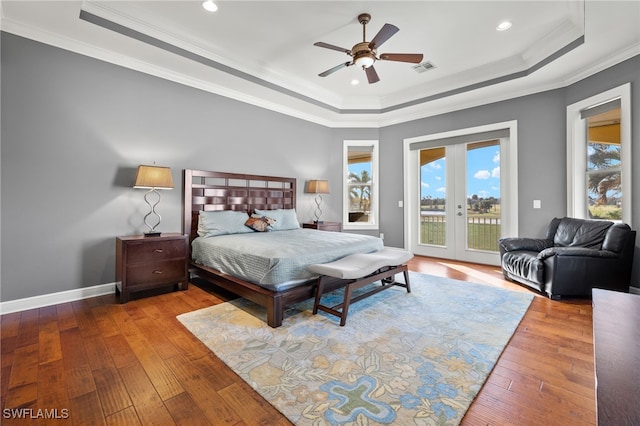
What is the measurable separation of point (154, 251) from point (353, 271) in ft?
7.58

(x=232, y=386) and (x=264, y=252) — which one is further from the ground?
(x=264, y=252)

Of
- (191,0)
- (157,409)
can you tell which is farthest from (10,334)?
(191,0)

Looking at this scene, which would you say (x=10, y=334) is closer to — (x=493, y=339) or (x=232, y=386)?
(x=232, y=386)

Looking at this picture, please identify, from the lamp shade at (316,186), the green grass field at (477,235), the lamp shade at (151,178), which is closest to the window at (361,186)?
the lamp shade at (316,186)

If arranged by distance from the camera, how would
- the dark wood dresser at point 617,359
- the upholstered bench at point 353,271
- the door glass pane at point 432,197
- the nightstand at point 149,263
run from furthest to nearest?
the door glass pane at point 432,197, the nightstand at point 149,263, the upholstered bench at point 353,271, the dark wood dresser at point 617,359

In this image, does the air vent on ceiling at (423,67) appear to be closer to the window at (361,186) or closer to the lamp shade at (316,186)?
the window at (361,186)

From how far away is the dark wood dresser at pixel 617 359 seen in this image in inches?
22.7

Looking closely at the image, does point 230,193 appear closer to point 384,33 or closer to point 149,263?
point 149,263

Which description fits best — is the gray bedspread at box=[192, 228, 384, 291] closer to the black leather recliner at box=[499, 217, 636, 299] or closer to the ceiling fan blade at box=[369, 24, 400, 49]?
the black leather recliner at box=[499, 217, 636, 299]

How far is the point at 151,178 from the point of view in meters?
3.23

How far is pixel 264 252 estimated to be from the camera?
2.67 meters

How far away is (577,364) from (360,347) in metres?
1.44
